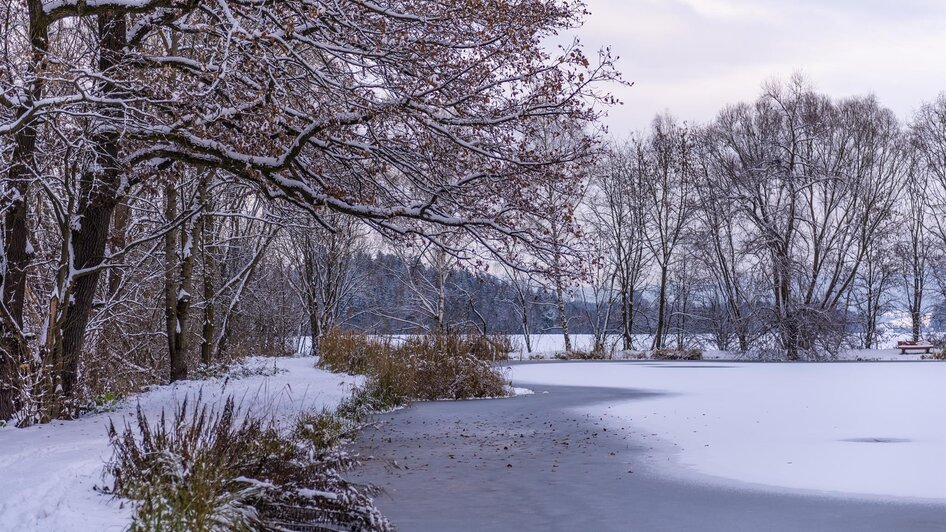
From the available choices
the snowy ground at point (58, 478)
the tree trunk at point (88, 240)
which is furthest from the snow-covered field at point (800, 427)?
the tree trunk at point (88, 240)

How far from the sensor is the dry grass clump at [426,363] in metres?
16.5

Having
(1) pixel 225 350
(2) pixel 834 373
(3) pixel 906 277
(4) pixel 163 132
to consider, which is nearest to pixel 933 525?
(4) pixel 163 132

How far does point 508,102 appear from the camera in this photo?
9.65 m

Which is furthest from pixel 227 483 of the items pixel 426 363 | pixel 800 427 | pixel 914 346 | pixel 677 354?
pixel 914 346

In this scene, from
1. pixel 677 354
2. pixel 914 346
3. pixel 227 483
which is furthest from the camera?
pixel 677 354

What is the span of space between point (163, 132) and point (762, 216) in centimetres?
2620

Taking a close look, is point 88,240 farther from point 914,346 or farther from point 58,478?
point 914,346

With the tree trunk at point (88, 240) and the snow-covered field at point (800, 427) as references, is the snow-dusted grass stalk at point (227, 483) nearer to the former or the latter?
the snow-covered field at point (800, 427)

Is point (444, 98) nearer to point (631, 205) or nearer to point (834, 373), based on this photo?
point (834, 373)

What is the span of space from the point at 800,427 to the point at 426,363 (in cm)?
818

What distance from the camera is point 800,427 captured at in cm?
1076

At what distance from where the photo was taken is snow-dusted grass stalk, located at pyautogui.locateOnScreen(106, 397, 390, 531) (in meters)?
4.74

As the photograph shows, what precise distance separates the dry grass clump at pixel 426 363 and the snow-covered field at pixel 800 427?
3576 millimetres

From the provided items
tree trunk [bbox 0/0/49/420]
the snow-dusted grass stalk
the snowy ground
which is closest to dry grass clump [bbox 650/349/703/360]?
the snowy ground
